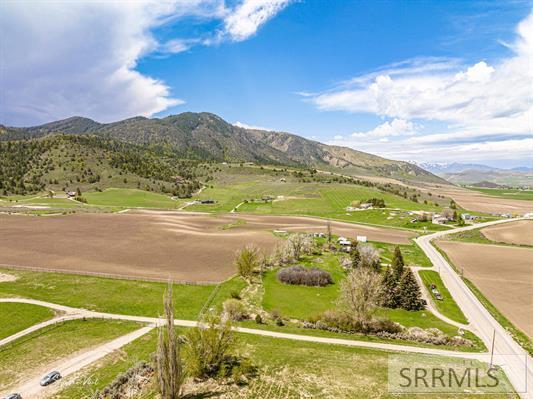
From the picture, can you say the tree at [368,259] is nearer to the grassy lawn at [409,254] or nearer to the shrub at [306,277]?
the shrub at [306,277]

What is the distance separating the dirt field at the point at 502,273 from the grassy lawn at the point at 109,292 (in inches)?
1787

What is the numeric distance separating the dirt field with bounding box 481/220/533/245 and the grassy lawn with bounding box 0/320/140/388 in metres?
111

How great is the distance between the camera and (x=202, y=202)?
566 feet

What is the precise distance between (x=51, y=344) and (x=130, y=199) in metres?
145

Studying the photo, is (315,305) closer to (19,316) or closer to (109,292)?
(109,292)

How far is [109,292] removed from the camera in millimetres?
52094

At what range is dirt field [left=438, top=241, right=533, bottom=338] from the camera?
49688 millimetres

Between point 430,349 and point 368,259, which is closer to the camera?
point 430,349

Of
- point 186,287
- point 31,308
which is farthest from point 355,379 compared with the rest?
point 31,308

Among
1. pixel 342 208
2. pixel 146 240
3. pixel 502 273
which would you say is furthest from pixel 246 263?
pixel 342 208

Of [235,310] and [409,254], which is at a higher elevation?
[409,254]

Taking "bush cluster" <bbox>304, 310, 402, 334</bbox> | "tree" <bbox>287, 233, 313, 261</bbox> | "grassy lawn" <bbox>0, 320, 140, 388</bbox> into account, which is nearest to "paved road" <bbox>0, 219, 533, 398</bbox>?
"grassy lawn" <bbox>0, 320, 140, 388</bbox>

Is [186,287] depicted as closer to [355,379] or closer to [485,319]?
[355,379]

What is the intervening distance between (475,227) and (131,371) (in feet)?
411
